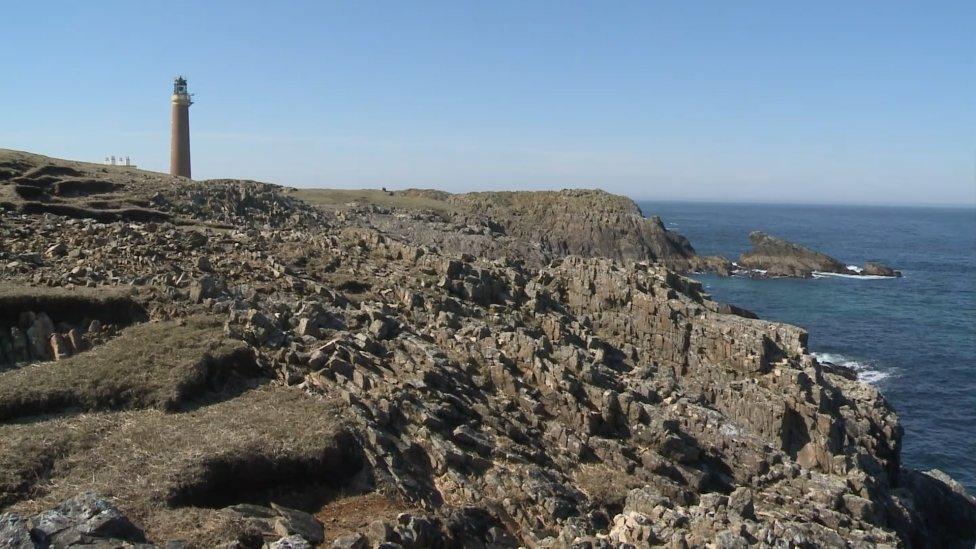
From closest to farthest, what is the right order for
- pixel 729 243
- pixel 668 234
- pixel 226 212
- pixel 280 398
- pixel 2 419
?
1. pixel 2 419
2. pixel 280 398
3. pixel 226 212
4. pixel 668 234
5. pixel 729 243

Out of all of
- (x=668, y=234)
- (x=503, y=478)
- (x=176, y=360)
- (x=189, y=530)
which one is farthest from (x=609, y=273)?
(x=668, y=234)

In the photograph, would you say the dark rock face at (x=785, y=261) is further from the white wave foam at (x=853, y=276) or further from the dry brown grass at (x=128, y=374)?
the dry brown grass at (x=128, y=374)

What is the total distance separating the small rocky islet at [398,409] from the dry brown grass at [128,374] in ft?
0.22

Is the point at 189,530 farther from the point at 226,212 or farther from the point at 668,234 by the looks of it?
the point at 668,234

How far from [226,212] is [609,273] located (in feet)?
79.3

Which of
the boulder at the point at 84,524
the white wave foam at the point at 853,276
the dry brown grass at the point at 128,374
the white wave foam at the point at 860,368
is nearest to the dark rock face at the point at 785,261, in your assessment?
the white wave foam at the point at 853,276

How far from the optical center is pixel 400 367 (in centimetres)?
1981

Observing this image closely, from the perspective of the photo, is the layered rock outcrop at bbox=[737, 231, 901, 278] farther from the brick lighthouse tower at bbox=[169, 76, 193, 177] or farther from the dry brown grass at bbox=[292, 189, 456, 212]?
the brick lighthouse tower at bbox=[169, 76, 193, 177]

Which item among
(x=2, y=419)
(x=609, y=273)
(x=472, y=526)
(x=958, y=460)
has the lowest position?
(x=958, y=460)

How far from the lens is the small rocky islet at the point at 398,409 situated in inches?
537

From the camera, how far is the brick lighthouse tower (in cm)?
7019

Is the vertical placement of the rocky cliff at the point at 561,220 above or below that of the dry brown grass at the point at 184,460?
above

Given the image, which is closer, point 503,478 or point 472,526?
point 472,526

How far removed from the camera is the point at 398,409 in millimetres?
17250
